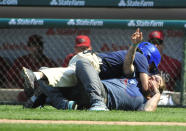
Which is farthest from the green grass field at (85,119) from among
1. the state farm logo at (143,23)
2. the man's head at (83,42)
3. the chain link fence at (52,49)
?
the chain link fence at (52,49)

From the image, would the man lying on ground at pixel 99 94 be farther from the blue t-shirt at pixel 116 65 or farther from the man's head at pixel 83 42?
the man's head at pixel 83 42

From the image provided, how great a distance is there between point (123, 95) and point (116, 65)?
440mm

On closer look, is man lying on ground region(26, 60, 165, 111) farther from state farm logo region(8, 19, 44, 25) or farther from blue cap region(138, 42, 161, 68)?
state farm logo region(8, 19, 44, 25)

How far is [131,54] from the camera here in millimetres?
6191

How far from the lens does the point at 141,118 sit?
5176 mm

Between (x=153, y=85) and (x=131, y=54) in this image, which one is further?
(x=153, y=85)

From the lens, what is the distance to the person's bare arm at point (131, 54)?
6.12m

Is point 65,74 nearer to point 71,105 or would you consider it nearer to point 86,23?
point 71,105

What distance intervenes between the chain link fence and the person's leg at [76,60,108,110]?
7.32 feet

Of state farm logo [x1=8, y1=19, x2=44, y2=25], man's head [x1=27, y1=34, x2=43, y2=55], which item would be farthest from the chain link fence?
state farm logo [x1=8, y1=19, x2=44, y2=25]

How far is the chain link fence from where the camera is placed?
8.27 meters

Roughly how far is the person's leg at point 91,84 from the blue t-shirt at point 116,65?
552 millimetres

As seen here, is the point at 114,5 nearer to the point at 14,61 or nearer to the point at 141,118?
the point at 14,61

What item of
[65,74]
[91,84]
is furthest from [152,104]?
[65,74]
